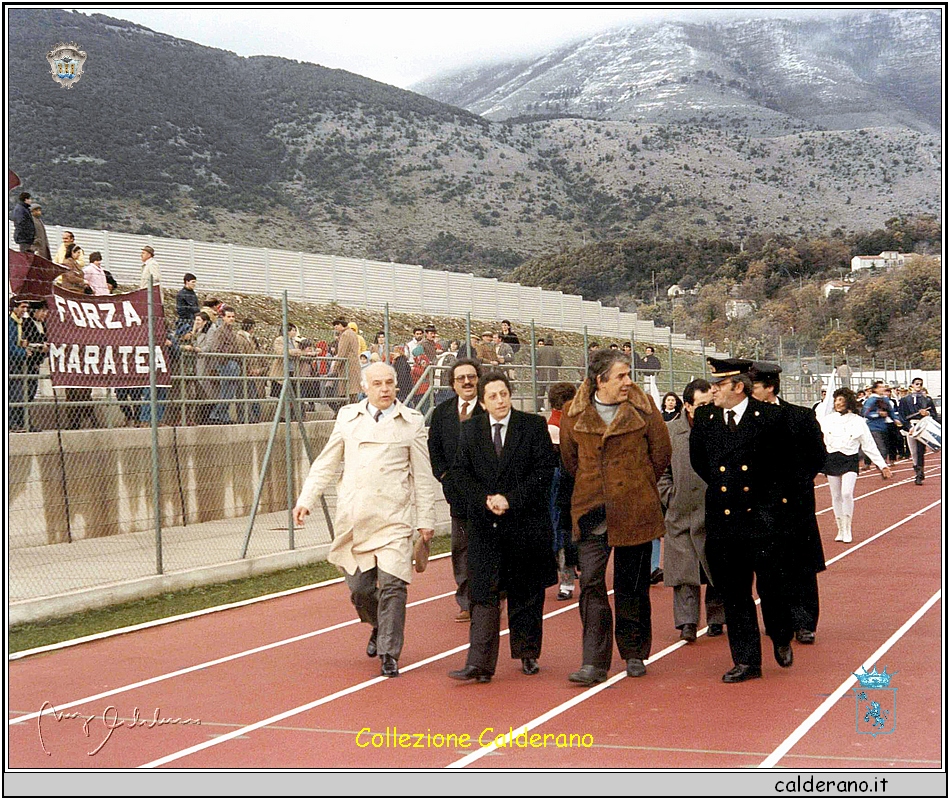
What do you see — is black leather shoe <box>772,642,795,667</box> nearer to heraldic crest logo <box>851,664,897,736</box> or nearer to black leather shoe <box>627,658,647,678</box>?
heraldic crest logo <box>851,664,897,736</box>

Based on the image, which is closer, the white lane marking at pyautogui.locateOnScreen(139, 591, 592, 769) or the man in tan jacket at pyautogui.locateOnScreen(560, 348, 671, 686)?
the white lane marking at pyautogui.locateOnScreen(139, 591, 592, 769)

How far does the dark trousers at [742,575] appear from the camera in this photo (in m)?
7.99

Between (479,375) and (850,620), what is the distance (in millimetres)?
3524

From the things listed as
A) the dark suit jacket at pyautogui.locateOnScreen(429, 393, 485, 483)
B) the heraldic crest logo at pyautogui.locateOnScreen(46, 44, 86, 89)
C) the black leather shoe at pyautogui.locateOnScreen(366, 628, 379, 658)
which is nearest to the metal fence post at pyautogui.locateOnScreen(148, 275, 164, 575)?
the black leather shoe at pyautogui.locateOnScreen(366, 628, 379, 658)

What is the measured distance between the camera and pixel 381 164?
143m

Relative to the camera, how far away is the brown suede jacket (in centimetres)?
798

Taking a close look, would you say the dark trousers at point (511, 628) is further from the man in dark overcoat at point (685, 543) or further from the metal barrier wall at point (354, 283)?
the metal barrier wall at point (354, 283)

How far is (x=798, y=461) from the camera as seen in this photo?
27.8ft

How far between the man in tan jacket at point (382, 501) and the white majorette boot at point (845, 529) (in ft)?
27.0

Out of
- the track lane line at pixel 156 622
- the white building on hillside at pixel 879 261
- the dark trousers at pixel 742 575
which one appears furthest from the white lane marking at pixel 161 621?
the white building on hillside at pixel 879 261

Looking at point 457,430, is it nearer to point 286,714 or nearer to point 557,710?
point 557,710

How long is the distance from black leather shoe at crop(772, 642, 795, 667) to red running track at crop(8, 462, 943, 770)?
76 mm
